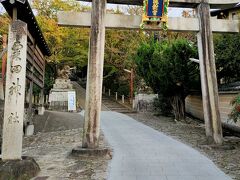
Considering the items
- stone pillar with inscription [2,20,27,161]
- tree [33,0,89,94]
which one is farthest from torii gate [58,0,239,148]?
tree [33,0,89,94]

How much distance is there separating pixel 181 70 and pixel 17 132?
1131 cm

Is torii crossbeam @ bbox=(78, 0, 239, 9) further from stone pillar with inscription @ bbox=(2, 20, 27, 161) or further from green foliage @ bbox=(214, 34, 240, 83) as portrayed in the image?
stone pillar with inscription @ bbox=(2, 20, 27, 161)

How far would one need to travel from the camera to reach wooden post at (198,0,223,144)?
9805mm

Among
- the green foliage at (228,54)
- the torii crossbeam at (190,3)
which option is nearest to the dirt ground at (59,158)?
the torii crossbeam at (190,3)

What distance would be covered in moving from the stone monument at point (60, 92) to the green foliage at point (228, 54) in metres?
16.4

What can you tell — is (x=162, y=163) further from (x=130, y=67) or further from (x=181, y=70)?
(x=130, y=67)

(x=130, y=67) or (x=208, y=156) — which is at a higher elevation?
(x=130, y=67)

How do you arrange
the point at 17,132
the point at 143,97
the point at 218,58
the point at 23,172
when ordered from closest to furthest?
1. the point at 23,172
2. the point at 17,132
3. the point at 218,58
4. the point at 143,97

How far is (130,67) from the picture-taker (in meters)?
29.0

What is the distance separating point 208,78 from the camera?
391 inches

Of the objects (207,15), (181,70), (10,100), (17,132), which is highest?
(207,15)

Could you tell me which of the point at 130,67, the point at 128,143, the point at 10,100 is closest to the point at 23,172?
the point at 10,100

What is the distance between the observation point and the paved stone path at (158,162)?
659 cm

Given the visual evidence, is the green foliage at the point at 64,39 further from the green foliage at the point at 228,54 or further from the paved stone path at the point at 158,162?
the paved stone path at the point at 158,162
